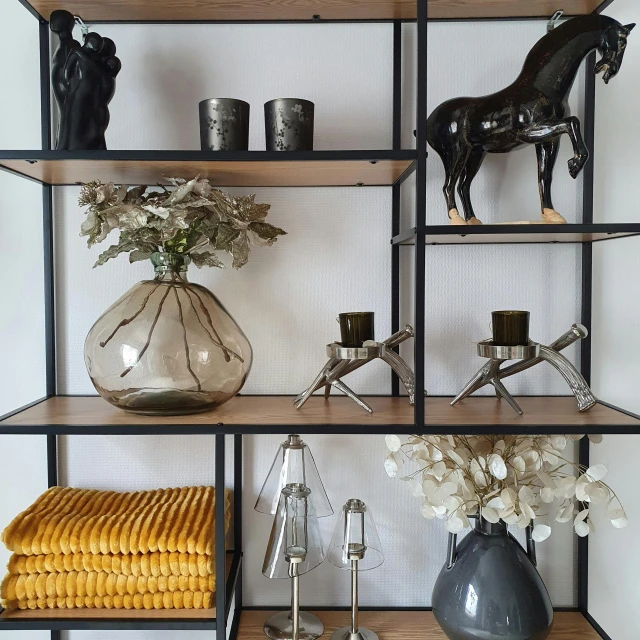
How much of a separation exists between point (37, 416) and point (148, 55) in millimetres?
779

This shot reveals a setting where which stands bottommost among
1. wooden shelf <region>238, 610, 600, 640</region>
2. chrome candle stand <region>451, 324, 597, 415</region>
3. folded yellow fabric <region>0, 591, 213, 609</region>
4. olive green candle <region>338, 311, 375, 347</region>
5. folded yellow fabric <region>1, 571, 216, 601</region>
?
wooden shelf <region>238, 610, 600, 640</region>

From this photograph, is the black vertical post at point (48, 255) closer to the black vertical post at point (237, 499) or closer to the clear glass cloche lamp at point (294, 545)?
the black vertical post at point (237, 499)

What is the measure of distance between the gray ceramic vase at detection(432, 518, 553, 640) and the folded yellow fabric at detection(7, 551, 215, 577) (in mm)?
459

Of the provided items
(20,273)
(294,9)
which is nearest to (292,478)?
(20,273)

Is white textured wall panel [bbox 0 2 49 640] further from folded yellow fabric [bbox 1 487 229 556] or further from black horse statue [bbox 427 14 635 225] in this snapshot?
black horse statue [bbox 427 14 635 225]

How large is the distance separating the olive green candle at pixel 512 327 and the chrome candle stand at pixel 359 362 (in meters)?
0.16

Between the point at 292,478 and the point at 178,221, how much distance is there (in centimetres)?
55

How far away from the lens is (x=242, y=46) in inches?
49.3

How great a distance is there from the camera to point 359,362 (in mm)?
1146

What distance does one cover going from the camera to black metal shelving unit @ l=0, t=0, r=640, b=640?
966 millimetres

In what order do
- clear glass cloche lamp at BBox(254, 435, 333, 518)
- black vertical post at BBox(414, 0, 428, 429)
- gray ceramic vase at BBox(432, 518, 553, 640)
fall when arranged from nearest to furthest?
black vertical post at BBox(414, 0, 428, 429)
gray ceramic vase at BBox(432, 518, 553, 640)
clear glass cloche lamp at BBox(254, 435, 333, 518)

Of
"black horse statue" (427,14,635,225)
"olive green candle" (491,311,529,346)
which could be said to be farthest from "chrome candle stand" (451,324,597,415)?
"black horse statue" (427,14,635,225)

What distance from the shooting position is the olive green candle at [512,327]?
1.05 meters

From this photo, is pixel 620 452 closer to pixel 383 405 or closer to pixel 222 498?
pixel 383 405
